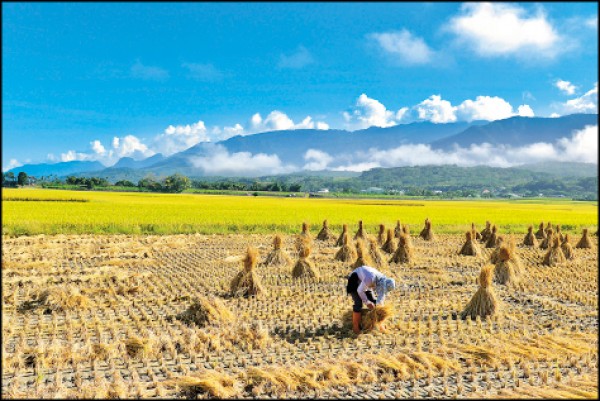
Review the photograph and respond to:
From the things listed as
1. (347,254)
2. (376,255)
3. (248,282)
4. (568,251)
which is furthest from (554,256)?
(248,282)

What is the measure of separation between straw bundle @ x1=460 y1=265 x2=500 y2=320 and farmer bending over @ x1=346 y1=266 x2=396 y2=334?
3128mm

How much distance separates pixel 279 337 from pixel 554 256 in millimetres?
14830

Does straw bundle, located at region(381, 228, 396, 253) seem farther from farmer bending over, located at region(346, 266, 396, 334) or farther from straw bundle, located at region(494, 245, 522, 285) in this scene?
farmer bending over, located at region(346, 266, 396, 334)

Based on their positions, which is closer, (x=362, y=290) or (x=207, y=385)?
(x=207, y=385)

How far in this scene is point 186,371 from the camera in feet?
23.8

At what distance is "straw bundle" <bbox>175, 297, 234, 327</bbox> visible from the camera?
9734 millimetres

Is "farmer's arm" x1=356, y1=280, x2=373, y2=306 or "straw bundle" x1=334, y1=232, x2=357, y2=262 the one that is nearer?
"farmer's arm" x1=356, y1=280, x2=373, y2=306

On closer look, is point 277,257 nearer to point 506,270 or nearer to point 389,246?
point 389,246

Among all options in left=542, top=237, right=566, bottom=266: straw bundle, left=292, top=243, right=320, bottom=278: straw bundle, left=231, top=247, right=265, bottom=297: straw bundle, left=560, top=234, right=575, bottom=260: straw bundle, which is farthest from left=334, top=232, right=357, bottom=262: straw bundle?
left=560, top=234, right=575, bottom=260: straw bundle

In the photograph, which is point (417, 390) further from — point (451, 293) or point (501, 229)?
point (501, 229)

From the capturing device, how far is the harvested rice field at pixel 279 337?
6781mm

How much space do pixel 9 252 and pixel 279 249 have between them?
11257 mm

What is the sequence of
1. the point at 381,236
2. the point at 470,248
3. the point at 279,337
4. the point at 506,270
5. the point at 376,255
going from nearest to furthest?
the point at 279,337 → the point at 506,270 → the point at 376,255 → the point at 470,248 → the point at 381,236

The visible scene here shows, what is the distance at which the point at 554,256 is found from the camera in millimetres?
18969
